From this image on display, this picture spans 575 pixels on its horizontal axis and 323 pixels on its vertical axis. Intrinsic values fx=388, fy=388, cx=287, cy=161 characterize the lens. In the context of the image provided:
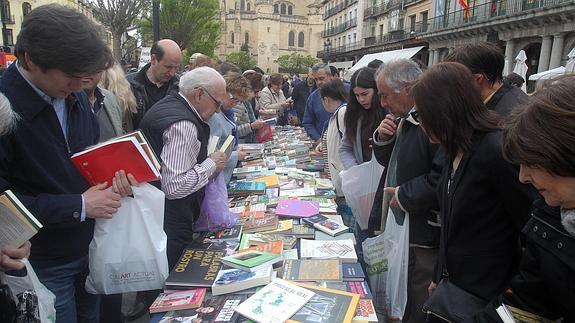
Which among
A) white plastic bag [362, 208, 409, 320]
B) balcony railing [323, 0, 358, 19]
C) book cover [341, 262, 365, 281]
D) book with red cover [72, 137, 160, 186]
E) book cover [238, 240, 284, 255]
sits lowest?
white plastic bag [362, 208, 409, 320]

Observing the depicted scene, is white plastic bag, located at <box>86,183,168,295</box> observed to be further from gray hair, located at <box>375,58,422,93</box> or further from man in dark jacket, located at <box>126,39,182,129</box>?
man in dark jacket, located at <box>126,39,182,129</box>

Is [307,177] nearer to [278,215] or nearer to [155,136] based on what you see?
[278,215]

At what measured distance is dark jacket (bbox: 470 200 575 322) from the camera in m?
1.10

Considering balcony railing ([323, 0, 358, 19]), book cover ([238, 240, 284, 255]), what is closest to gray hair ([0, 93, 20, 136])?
book cover ([238, 240, 284, 255])

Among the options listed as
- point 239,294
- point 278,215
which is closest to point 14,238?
point 239,294

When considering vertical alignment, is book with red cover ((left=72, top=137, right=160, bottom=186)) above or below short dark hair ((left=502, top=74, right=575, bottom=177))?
below

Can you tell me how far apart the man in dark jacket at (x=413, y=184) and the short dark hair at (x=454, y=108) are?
41cm

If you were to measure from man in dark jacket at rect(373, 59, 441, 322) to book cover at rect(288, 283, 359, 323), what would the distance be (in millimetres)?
768

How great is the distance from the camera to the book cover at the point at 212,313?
164 cm

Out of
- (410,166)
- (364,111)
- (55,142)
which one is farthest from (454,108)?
(55,142)

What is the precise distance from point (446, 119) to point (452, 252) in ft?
2.02

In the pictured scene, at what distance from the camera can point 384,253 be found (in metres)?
2.56

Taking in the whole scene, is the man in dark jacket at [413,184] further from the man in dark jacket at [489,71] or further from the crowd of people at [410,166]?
the man in dark jacket at [489,71]

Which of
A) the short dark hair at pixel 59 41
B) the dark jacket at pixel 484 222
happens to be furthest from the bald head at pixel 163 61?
the dark jacket at pixel 484 222
